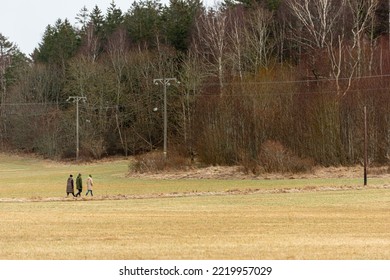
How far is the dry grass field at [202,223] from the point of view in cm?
2114

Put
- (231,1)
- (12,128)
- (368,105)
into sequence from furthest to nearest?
(12,128) → (231,1) → (368,105)

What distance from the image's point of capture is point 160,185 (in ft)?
204

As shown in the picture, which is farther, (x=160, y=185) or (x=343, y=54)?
(x=343, y=54)

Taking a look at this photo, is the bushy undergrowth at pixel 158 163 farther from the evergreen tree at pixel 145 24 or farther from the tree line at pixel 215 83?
the evergreen tree at pixel 145 24

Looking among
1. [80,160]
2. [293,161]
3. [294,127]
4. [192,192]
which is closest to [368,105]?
[294,127]

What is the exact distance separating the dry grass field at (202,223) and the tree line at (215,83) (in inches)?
746

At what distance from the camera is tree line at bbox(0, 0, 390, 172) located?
77.2 meters

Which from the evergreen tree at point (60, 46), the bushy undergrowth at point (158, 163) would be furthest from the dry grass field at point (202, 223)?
the evergreen tree at point (60, 46)

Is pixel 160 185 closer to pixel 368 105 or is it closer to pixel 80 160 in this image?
pixel 368 105

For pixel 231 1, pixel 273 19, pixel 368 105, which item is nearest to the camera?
pixel 368 105

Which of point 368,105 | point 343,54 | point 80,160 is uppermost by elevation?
point 343,54

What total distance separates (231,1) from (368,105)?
44.9 metres

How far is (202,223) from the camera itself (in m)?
29.8

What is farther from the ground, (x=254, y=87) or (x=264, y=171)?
(x=254, y=87)
